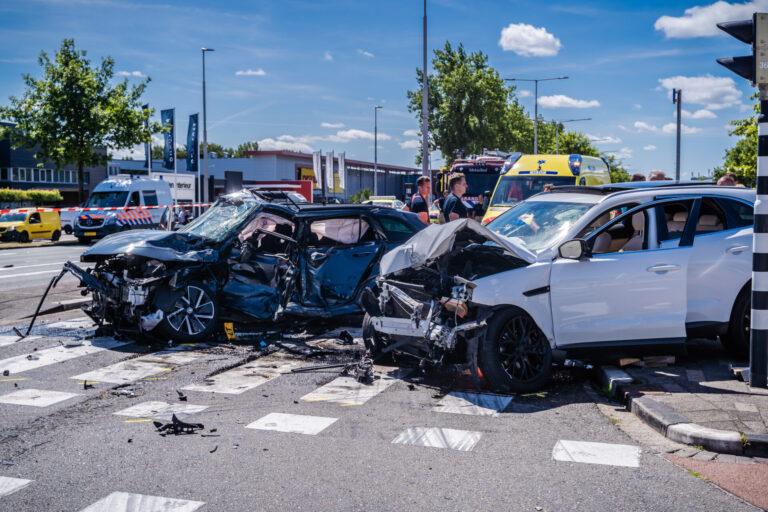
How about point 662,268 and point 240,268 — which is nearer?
point 662,268

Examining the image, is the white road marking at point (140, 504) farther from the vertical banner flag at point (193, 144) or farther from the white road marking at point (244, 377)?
the vertical banner flag at point (193, 144)

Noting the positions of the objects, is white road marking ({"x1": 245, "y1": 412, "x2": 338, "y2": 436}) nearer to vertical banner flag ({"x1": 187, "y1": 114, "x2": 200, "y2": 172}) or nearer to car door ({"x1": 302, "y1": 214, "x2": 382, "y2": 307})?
car door ({"x1": 302, "y1": 214, "x2": 382, "y2": 307})

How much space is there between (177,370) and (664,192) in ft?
16.7

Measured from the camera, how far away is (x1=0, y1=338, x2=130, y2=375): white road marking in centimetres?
699

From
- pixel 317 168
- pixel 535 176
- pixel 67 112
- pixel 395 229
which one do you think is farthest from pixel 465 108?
pixel 395 229

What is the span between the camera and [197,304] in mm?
8117

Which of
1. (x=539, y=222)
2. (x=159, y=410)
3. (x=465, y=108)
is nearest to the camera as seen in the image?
(x=159, y=410)

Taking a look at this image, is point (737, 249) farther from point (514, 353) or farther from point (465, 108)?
point (465, 108)

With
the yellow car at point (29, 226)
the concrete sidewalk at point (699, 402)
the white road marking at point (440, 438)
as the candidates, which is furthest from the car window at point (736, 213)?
the yellow car at point (29, 226)

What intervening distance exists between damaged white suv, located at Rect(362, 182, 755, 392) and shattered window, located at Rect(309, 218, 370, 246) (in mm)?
1856

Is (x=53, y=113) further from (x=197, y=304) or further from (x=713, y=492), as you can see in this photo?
(x=713, y=492)

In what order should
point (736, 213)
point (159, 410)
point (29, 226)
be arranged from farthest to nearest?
point (29, 226) → point (736, 213) → point (159, 410)

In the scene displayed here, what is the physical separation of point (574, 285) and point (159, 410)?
359 centimetres

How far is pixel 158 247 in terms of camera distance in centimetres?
798
